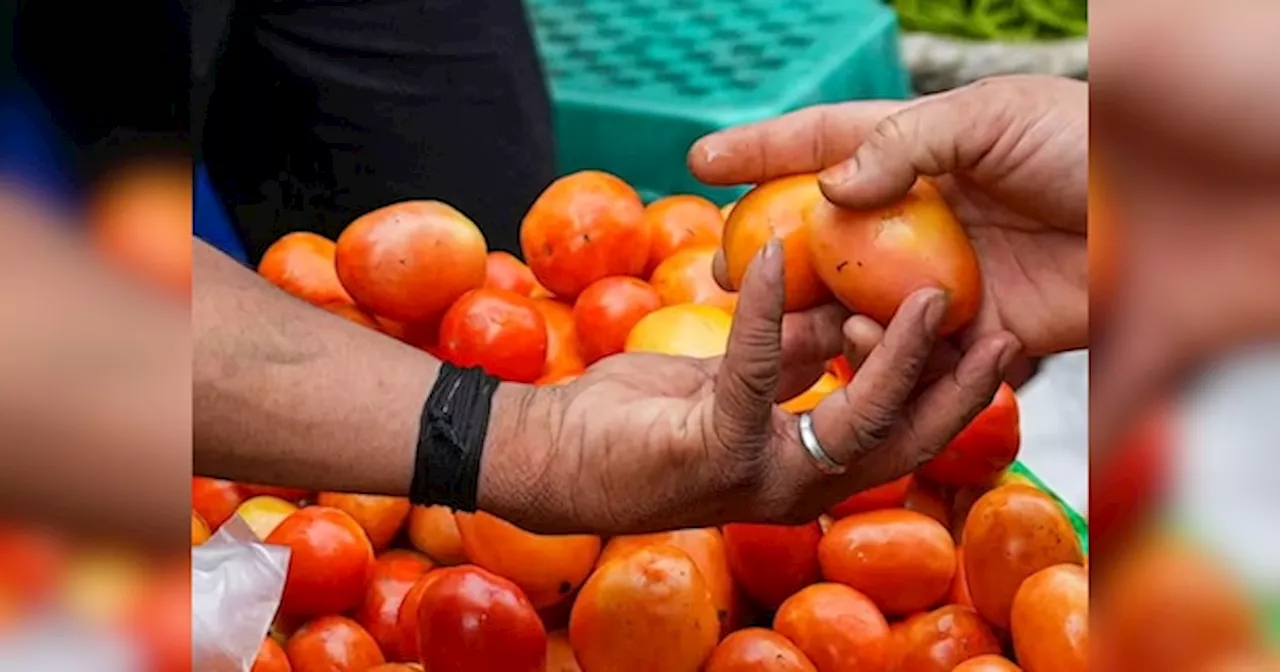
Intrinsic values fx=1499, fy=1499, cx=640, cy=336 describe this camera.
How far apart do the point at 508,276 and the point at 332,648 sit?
452mm

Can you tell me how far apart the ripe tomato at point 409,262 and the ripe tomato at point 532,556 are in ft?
0.78

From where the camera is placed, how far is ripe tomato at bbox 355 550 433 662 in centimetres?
111

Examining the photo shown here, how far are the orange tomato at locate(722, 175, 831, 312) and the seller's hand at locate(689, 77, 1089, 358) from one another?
0.03 meters

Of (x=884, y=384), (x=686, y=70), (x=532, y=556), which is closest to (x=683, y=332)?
(x=532, y=556)

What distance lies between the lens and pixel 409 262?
1258 mm

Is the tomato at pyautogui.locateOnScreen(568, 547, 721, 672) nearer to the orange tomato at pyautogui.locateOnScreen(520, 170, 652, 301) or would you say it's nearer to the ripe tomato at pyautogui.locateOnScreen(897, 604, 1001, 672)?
the ripe tomato at pyautogui.locateOnScreen(897, 604, 1001, 672)

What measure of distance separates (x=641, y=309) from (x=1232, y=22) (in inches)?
31.9

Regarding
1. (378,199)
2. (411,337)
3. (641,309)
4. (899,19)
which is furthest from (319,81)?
(899,19)

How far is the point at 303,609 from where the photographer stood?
3.62 feet

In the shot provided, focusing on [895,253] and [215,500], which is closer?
[895,253]

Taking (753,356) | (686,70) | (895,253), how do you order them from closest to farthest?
(753,356), (895,253), (686,70)

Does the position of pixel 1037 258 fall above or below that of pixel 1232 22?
below

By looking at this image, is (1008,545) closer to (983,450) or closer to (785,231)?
(983,450)

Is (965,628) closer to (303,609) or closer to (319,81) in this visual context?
(303,609)
